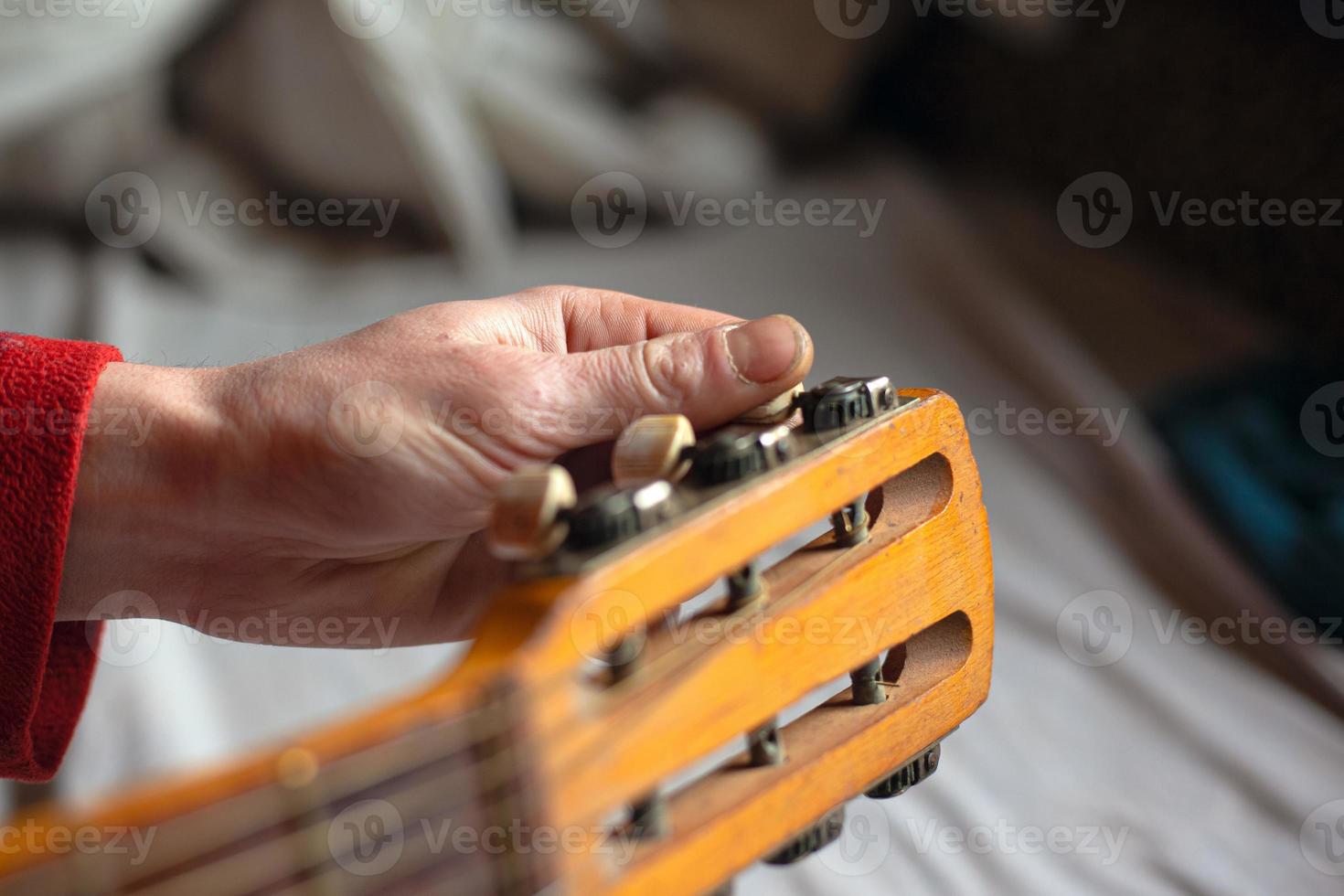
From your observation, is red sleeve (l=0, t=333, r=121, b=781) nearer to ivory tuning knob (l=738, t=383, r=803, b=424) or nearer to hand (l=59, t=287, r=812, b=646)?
hand (l=59, t=287, r=812, b=646)

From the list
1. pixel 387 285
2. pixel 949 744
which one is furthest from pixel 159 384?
pixel 387 285

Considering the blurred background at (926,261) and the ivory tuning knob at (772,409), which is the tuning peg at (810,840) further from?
the blurred background at (926,261)

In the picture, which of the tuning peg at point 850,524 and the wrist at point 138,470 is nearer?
the tuning peg at point 850,524

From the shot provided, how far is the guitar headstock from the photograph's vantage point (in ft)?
1.45


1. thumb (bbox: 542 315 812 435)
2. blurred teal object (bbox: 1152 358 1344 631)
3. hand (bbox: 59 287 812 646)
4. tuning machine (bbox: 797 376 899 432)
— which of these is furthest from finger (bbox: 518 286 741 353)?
blurred teal object (bbox: 1152 358 1344 631)

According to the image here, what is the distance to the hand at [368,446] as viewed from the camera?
663mm

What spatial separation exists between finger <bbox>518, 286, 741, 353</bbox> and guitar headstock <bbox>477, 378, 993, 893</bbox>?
0.62 ft

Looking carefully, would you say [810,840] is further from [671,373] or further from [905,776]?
[671,373]

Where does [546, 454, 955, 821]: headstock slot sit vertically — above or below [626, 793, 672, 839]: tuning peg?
above

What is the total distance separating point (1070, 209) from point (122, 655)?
4.54 ft

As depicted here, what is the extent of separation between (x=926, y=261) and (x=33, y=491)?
1.35m

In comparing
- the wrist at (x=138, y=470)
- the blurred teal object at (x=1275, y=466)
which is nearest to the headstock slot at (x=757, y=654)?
the wrist at (x=138, y=470)

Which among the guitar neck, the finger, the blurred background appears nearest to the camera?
the guitar neck

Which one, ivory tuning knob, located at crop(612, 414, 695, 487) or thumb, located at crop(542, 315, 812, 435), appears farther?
thumb, located at crop(542, 315, 812, 435)
